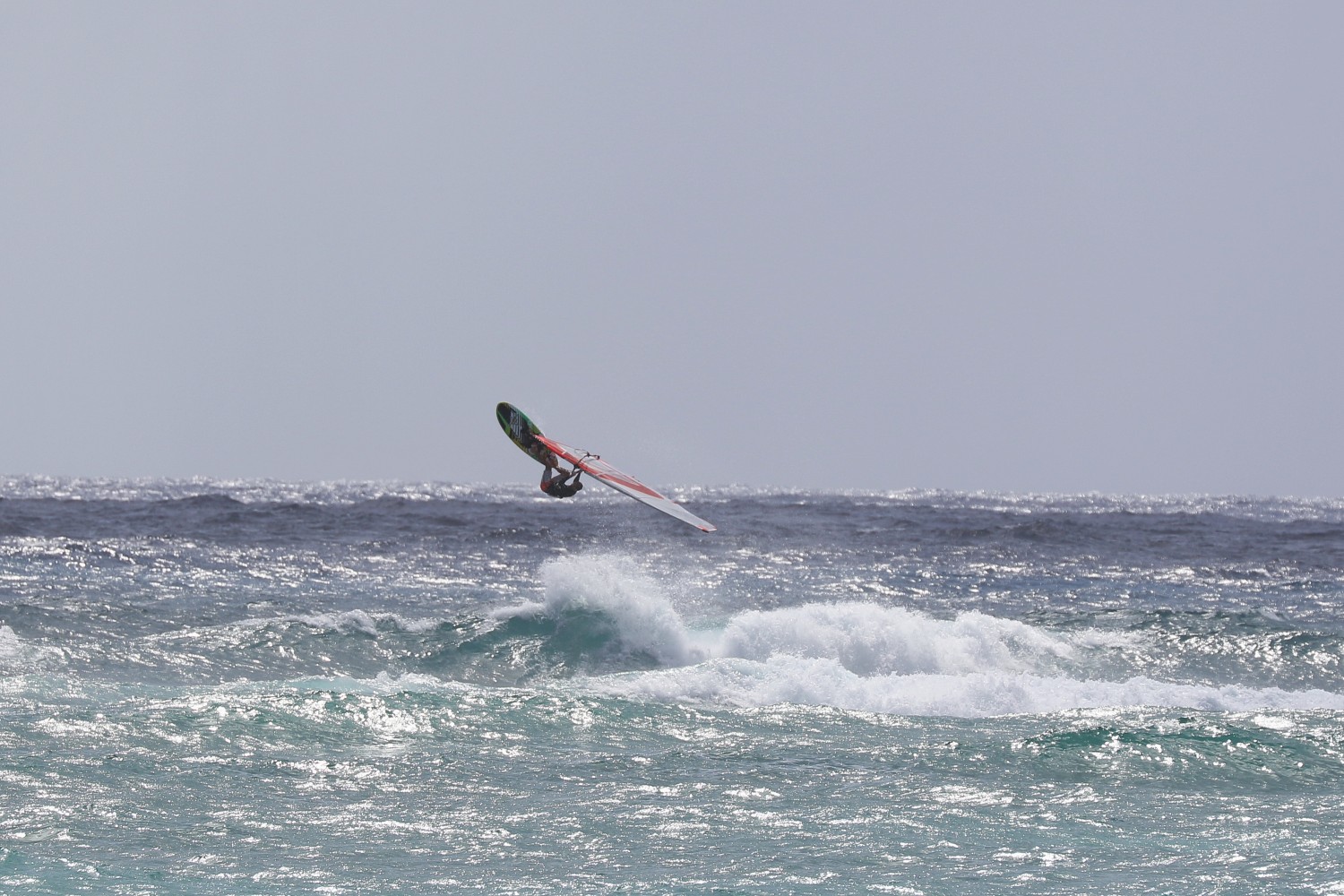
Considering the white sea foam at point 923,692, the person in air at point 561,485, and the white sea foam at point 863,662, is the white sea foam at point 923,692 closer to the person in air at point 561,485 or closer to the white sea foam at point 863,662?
the white sea foam at point 863,662

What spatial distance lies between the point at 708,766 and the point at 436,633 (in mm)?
10889

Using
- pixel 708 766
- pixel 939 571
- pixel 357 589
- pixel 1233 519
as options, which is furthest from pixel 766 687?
pixel 1233 519

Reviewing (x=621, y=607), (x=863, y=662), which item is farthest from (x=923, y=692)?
(x=621, y=607)

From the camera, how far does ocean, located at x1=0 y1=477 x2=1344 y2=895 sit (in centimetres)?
1159

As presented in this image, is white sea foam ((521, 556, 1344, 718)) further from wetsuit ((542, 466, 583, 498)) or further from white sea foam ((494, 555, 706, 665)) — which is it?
wetsuit ((542, 466, 583, 498))

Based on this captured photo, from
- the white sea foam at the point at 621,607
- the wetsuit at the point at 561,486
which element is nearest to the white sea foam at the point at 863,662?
the white sea foam at the point at 621,607

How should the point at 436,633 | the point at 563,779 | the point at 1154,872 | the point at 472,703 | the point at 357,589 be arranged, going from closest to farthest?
the point at 1154,872 < the point at 563,779 < the point at 472,703 < the point at 436,633 < the point at 357,589

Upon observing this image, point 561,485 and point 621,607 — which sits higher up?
point 561,485

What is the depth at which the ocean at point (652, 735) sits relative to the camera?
38.0 ft

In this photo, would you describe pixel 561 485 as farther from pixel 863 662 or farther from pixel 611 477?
pixel 863 662

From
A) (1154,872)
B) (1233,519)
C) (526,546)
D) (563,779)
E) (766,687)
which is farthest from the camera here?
(1233,519)

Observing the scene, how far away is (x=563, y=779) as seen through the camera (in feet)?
47.0

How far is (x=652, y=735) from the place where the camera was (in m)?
16.5

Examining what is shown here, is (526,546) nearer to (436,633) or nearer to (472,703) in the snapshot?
(436,633)
